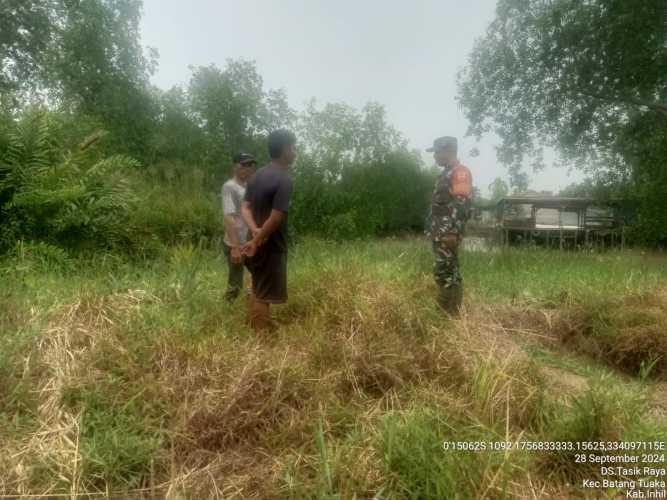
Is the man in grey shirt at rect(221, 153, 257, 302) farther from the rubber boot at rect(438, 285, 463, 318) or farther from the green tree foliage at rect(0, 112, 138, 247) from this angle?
the green tree foliage at rect(0, 112, 138, 247)

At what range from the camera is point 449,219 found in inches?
144

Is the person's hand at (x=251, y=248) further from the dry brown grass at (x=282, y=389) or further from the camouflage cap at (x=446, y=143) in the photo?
the camouflage cap at (x=446, y=143)

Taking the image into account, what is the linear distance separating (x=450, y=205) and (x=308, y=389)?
2.01 meters

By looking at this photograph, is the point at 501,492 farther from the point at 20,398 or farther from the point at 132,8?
the point at 132,8

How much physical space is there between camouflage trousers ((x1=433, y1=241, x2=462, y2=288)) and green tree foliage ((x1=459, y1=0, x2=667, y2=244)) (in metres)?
10.5

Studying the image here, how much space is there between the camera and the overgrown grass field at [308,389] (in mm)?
1949

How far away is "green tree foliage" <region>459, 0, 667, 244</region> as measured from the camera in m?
10.8

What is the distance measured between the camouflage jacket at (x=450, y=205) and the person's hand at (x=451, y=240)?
0.03 meters

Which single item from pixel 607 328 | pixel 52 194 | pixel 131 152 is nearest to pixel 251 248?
pixel 607 328

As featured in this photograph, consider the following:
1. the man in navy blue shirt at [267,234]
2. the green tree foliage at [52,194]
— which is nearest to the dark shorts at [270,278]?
the man in navy blue shirt at [267,234]

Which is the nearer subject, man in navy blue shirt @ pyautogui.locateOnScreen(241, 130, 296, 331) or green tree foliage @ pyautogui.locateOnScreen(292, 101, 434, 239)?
man in navy blue shirt @ pyautogui.locateOnScreen(241, 130, 296, 331)

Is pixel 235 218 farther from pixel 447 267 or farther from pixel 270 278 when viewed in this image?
pixel 447 267

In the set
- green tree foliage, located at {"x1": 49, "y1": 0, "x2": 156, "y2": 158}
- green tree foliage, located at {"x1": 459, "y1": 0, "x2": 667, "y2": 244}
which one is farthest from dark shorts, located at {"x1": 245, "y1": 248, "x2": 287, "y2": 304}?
green tree foliage, located at {"x1": 459, "y1": 0, "x2": 667, "y2": 244}

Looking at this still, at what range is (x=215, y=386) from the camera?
245cm
